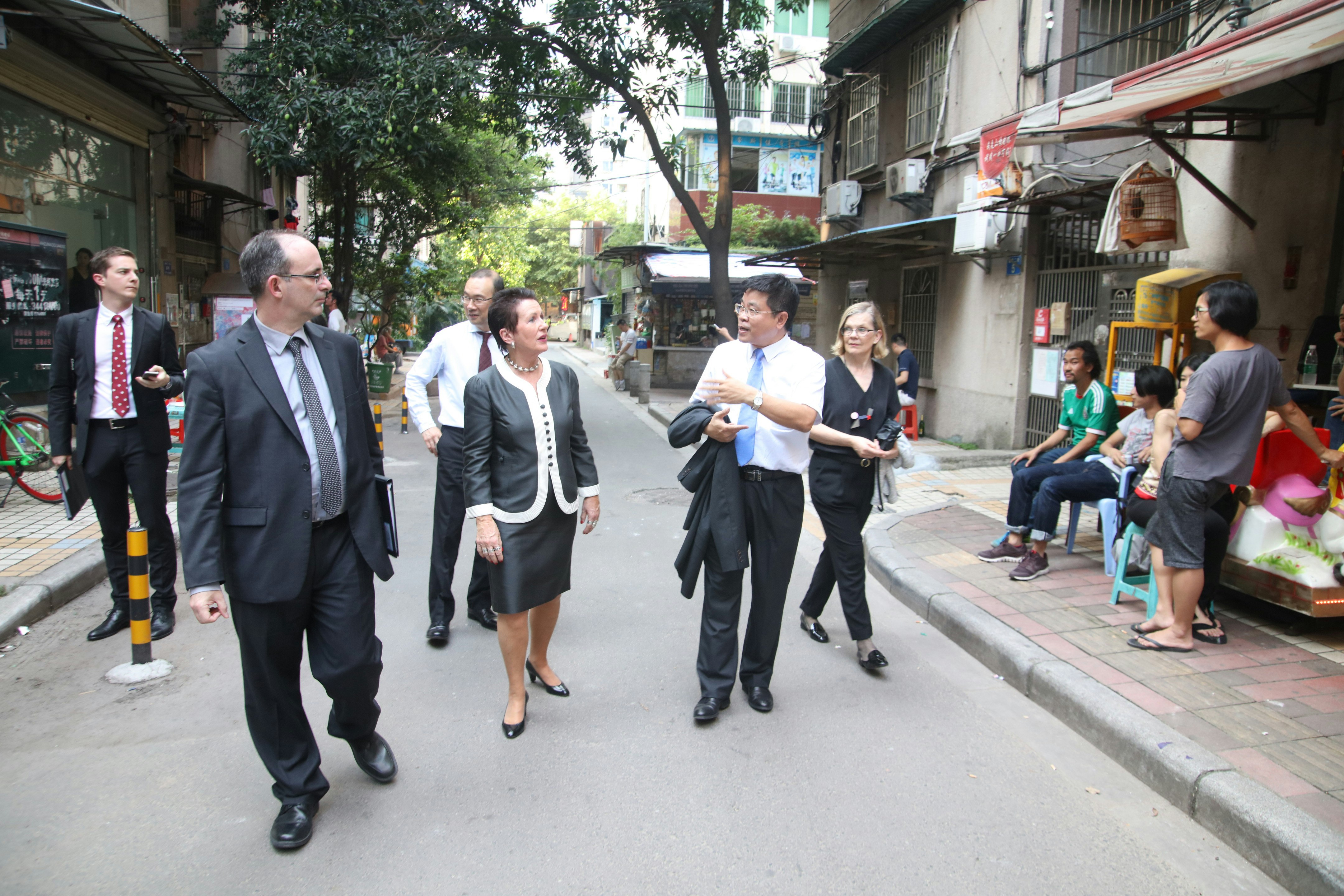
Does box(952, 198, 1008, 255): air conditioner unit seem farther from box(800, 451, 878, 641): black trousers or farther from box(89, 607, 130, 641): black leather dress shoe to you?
box(89, 607, 130, 641): black leather dress shoe

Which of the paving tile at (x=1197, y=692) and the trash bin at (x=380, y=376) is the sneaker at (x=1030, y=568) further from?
the trash bin at (x=380, y=376)

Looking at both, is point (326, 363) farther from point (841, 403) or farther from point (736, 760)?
point (841, 403)

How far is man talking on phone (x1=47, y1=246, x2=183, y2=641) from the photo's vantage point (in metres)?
4.52

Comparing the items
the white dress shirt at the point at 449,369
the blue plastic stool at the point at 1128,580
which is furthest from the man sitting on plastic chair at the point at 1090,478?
the white dress shirt at the point at 449,369

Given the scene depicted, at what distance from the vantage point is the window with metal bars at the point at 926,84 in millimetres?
12359

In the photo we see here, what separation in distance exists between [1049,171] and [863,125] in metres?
6.60

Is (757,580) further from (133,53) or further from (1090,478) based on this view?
(133,53)

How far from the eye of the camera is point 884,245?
13.2 meters

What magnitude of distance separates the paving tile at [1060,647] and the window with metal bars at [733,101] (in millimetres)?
26009

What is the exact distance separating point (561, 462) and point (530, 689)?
3.82 ft

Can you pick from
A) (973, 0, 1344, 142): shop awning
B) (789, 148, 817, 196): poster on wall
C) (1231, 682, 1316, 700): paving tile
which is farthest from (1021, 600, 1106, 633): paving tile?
(789, 148, 817, 196): poster on wall

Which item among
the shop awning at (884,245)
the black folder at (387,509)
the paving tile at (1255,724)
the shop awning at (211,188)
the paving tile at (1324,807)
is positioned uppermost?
the shop awning at (211,188)

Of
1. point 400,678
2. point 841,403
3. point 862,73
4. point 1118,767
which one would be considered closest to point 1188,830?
point 1118,767

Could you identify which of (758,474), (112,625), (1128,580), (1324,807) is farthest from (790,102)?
(1324,807)
